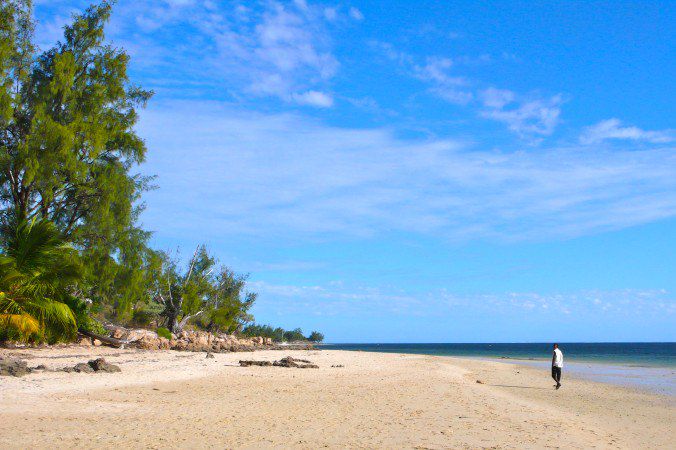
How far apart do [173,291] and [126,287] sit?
21.3 metres

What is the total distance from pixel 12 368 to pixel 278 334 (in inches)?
3442

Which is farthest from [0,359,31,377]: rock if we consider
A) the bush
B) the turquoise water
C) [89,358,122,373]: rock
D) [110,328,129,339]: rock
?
the turquoise water

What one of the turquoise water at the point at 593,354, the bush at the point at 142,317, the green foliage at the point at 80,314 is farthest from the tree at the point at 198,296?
the turquoise water at the point at 593,354

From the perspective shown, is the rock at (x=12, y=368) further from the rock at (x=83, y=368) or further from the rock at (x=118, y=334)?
the rock at (x=118, y=334)

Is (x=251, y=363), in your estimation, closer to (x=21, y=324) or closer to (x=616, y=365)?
(x=21, y=324)

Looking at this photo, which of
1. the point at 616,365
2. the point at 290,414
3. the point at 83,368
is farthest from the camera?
the point at 616,365

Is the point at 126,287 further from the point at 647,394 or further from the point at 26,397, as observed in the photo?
the point at 647,394

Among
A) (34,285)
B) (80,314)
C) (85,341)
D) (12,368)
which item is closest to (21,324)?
(34,285)

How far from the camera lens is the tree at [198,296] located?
142ft

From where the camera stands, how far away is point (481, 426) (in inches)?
388

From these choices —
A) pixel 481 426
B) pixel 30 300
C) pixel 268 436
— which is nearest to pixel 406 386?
pixel 481 426

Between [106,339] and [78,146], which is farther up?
[78,146]

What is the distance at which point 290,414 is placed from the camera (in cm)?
1027

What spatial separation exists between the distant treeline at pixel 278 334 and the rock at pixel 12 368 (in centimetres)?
5758
